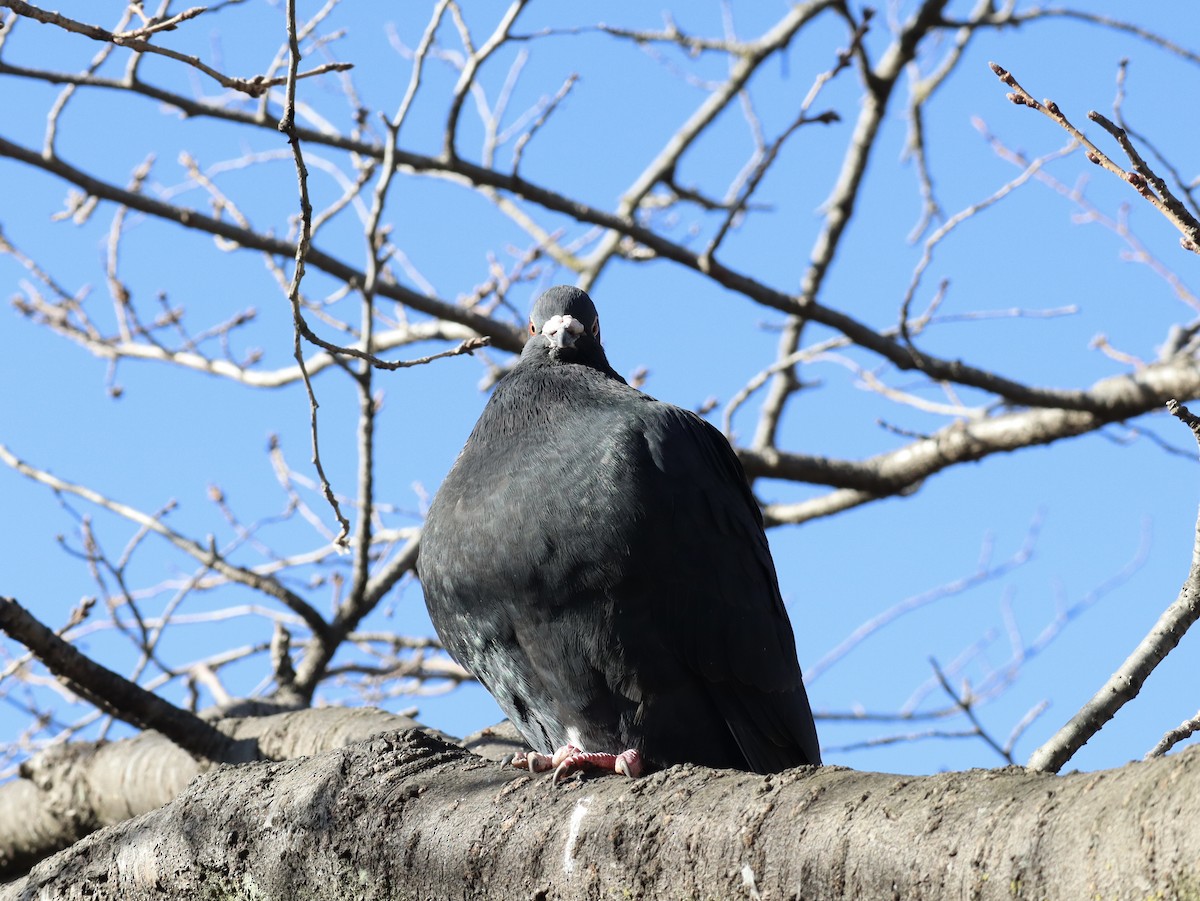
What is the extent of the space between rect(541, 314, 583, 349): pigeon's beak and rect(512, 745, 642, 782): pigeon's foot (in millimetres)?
1344

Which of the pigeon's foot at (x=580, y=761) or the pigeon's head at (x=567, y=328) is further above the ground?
the pigeon's head at (x=567, y=328)

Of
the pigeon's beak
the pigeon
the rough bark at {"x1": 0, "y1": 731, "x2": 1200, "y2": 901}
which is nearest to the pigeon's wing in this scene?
the pigeon

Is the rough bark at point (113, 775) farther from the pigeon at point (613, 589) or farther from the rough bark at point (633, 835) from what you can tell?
the rough bark at point (633, 835)

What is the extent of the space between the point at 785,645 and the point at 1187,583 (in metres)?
1.61

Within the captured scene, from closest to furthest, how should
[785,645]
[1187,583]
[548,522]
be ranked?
[1187,583] < [548,522] < [785,645]

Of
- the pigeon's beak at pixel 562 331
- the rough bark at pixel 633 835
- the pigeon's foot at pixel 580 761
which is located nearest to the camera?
the rough bark at pixel 633 835

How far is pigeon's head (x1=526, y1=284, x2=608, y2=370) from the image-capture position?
3.83 metres

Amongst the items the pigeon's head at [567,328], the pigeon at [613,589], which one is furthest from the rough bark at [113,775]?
the pigeon's head at [567,328]

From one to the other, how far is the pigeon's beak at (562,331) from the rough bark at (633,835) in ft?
5.10

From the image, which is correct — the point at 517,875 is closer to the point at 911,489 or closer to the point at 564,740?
the point at 564,740

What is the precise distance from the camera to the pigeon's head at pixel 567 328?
12.6ft

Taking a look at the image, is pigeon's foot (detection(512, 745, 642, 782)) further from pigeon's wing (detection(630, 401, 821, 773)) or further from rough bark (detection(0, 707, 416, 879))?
rough bark (detection(0, 707, 416, 879))

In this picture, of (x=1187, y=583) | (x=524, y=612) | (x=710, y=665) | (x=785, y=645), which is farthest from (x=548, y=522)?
(x=1187, y=583)

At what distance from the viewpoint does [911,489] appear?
224 inches
